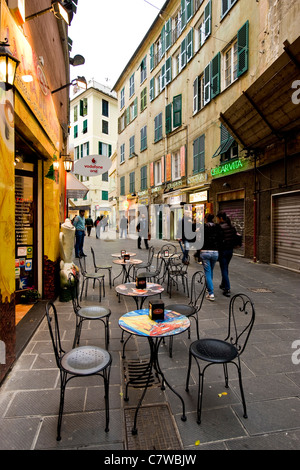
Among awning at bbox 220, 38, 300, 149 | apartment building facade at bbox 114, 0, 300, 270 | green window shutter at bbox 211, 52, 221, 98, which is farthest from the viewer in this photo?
green window shutter at bbox 211, 52, 221, 98

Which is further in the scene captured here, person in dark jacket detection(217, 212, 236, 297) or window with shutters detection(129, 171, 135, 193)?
window with shutters detection(129, 171, 135, 193)

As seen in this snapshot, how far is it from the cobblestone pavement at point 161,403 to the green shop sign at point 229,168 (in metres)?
7.71

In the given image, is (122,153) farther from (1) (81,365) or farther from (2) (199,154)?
(1) (81,365)

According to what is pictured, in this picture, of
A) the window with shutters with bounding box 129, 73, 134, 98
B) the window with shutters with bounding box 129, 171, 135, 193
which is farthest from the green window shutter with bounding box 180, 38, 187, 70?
the window with shutters with bounding box 129, 171, 135, 193

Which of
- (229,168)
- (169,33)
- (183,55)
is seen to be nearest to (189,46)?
(183,55)

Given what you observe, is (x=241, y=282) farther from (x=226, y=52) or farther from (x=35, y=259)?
(x=226, y=52)

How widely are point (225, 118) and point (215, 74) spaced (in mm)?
3584

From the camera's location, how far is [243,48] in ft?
32.1

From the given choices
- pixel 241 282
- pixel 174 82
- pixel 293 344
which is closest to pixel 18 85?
pixel 293 344

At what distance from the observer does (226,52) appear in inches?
444

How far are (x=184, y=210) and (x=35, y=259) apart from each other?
1022 centimetres

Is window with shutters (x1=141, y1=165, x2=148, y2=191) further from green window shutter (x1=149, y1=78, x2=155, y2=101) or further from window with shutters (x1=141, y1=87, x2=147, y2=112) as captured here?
green window shutter (x1=149, y1=78, x2=155, y2=101)

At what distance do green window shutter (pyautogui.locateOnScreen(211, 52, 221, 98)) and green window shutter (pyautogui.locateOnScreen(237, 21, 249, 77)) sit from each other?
56.4 inches

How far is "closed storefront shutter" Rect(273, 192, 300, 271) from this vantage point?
26.7 feet
